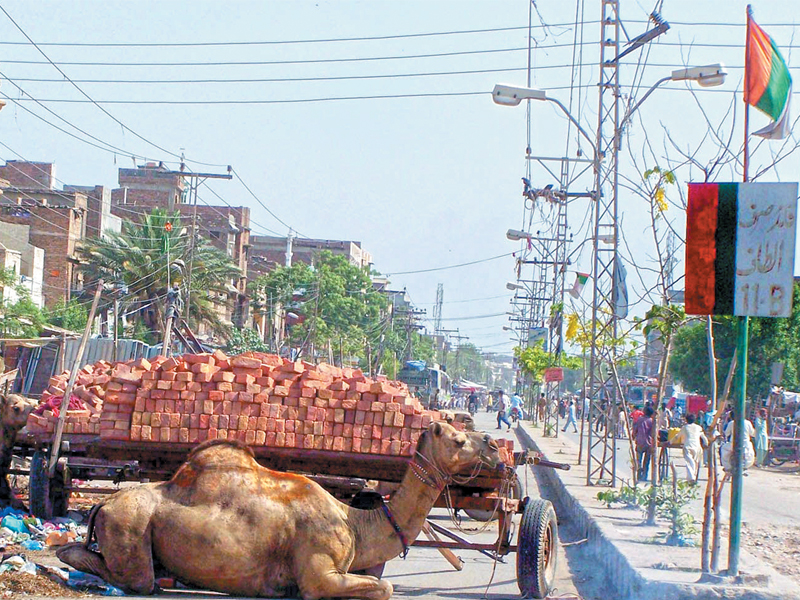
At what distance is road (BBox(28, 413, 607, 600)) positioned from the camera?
9281mm

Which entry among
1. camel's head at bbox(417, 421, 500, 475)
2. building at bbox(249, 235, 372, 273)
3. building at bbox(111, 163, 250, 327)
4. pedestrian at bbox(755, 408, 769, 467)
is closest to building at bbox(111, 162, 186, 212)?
building at bbox(111, 163, 250, 327)

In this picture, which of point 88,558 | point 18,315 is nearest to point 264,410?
point 88,558

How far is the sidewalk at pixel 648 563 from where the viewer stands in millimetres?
8164

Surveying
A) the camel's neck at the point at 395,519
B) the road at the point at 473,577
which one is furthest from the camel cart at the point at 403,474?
the camel's neck at the point at 395,519

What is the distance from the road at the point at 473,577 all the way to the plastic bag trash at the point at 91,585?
415 mm

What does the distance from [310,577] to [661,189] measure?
699cm

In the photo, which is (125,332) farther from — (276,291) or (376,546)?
(376,546)

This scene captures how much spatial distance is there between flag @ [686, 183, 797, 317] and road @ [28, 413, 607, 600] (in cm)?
265

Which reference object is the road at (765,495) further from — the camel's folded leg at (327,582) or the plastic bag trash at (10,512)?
the plastic bag trash at (10,512)

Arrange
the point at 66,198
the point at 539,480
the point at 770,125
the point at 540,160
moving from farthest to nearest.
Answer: the point at 66,198 < the point at 540,160 < the point at 539,480 < the point at 770,125

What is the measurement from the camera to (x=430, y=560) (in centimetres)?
1144

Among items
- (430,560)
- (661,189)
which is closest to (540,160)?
(661,189)

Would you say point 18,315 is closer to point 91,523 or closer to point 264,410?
point 264,410

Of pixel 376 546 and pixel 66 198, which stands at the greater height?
pixel 66 198
